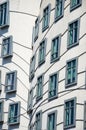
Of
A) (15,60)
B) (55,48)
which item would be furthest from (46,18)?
(15,60)

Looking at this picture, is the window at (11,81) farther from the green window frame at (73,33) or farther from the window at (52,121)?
the green window frame at (73,33)

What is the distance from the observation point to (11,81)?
50469mm

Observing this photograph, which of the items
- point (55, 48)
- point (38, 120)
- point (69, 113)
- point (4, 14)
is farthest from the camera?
point (4, 14)

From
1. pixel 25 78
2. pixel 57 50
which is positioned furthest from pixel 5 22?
pixel 57 50

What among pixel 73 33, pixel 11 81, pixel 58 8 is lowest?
pixel 11 81

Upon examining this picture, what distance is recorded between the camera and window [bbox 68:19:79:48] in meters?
42.3

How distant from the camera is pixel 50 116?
43.3 meters

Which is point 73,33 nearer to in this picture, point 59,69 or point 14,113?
point 59,69

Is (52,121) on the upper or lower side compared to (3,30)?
lower

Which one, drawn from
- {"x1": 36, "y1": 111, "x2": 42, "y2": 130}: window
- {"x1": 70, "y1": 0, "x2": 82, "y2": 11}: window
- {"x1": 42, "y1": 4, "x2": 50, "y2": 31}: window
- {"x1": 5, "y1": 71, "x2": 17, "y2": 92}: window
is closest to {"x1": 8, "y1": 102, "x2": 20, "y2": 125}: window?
{"x1": 5, "y1": 71, "x2": 17, "y2": 92}: window

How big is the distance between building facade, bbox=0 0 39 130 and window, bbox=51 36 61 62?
580cm

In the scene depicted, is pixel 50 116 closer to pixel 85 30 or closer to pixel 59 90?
pixel 59 90

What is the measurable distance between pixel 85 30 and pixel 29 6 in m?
12.0

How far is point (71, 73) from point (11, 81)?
9810mm
